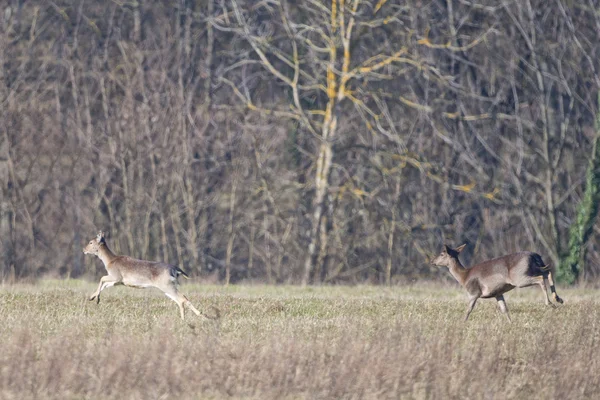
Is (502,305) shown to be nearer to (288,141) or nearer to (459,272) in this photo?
(459,272)

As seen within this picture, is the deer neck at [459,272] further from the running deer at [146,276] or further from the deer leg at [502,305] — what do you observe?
the running deer at [146,276]

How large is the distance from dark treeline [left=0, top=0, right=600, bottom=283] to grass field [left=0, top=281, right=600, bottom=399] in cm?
1383

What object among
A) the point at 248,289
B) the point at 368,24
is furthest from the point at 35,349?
the point at 368,24

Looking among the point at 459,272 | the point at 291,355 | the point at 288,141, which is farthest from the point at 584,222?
the point at 291,355

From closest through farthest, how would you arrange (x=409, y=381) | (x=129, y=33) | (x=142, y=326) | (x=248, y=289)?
(x=409, y=381)
(x=142, y=326)
(x=248, y=289)
(x=129, y=33)

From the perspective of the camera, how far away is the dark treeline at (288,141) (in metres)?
29.7

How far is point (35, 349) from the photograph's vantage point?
12109mm

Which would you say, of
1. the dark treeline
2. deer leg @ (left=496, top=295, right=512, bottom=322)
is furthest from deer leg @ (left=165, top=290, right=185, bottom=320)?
the dark treeline

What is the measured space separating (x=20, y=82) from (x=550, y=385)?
22473 millimetres

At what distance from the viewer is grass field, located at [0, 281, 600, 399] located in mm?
11352

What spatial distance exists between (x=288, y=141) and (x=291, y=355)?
23162mm

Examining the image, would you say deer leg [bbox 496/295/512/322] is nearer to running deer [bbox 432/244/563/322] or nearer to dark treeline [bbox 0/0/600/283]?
running deer [bbox 432/244/563/322]

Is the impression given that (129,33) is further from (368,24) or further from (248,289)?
(248,289)

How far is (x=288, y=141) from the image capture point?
35.0 meters
